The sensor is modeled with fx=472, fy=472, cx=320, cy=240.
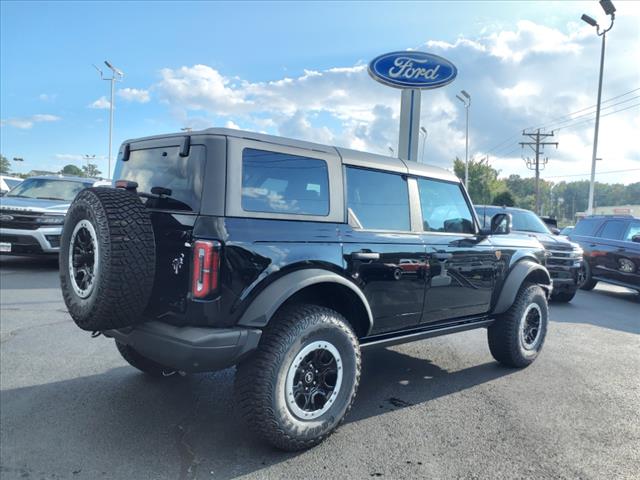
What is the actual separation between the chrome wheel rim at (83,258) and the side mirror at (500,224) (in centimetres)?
344

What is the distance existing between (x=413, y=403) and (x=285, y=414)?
142cm

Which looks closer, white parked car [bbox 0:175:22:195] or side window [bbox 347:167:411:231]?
side window [bbox 347:167:411:231]

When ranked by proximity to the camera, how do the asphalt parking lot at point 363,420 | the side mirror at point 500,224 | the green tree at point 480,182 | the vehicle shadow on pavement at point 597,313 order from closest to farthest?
the asphalt parking lot at point 363,420, the side mirror at point 500,224, the vehicle shadow on pavement at point 597,313, the green tree at point 480,182

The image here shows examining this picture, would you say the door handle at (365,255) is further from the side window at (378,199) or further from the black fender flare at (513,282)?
the black fender flare at (513,282)

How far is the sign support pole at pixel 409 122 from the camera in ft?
41.9

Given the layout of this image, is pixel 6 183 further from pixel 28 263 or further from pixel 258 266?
pixel 258 266

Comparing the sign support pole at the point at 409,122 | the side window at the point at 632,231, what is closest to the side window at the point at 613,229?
the side window at the point at 632,231

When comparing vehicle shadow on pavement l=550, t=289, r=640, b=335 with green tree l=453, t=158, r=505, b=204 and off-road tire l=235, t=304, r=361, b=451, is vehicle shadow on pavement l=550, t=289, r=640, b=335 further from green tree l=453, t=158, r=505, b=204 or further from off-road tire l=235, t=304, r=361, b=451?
green tree l=453, t=158, r=505, b=204

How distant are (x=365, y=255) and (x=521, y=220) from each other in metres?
6.93

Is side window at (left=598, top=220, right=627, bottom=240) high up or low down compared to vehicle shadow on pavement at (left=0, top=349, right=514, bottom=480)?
up

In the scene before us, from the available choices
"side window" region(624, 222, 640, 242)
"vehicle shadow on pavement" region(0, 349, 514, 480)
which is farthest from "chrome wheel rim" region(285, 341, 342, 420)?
"side window" region(624, 222, 640, 242)

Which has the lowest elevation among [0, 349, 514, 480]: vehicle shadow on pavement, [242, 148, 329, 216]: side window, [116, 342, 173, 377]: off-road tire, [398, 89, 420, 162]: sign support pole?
[0, 349, 514, 480]: vehicle shadow on pavement

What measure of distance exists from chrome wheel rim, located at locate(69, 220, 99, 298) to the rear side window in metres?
11.0

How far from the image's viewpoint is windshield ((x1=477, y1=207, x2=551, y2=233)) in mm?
9045
